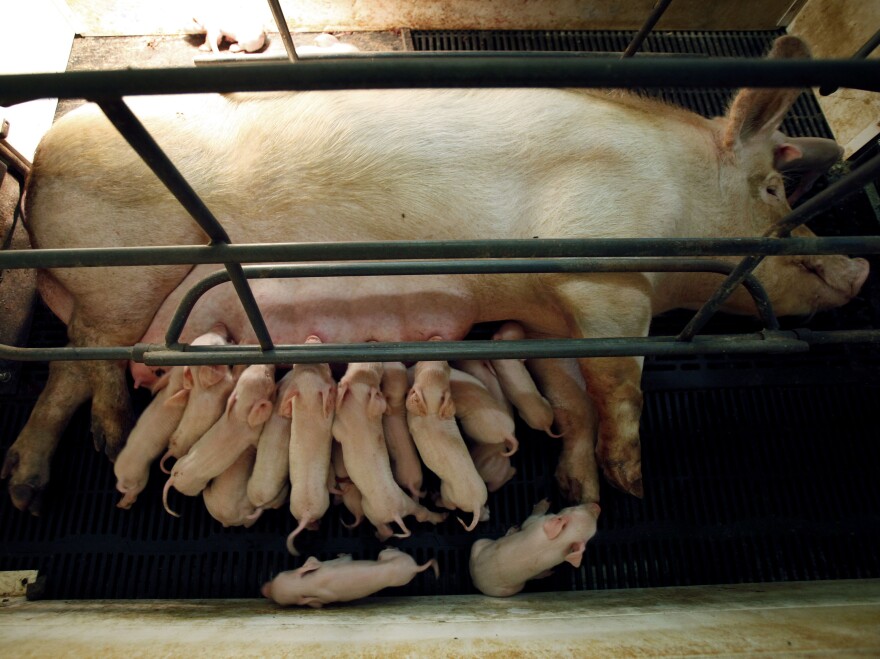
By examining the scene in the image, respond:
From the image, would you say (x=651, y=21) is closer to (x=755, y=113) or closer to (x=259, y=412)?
(x=755, y=113)

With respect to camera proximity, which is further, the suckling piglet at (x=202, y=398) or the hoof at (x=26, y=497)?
the hoof at (x=26, y=497)

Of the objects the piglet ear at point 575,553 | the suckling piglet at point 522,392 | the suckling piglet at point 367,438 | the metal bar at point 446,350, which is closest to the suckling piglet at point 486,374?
the suckling piglet at point 522,392

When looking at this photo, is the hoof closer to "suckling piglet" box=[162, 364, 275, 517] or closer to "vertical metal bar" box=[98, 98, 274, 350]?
"suckling piglet" box=[162, 364, 275, 517]

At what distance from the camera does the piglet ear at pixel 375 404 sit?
6.49ft

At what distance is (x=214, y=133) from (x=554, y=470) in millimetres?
1798

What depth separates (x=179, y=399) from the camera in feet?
6.74

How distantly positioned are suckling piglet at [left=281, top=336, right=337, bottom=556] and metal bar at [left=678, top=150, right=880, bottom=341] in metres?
1.10

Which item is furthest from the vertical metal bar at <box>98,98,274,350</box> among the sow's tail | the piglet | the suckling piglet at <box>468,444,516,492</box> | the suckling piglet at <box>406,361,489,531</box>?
the piglet

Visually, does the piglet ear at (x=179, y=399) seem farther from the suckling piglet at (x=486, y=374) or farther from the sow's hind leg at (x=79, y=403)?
the suckling piglet at (x=486, y=374)

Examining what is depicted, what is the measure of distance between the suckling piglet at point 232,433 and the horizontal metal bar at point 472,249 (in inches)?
31.6

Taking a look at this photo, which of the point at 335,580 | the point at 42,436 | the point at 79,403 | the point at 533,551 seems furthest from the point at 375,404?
the point at 42,436

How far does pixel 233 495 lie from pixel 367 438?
56 cm

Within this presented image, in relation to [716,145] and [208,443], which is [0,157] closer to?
[208,443]

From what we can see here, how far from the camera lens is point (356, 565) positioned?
6.77ft
